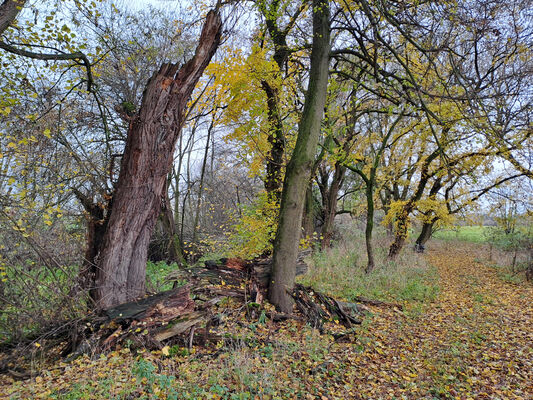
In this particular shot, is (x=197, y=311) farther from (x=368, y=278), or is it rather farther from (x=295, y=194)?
(x=368, y=278)

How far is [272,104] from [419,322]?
6142mm

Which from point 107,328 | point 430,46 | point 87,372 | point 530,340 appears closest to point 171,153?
point 107,328

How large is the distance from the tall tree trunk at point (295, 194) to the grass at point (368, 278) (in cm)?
210

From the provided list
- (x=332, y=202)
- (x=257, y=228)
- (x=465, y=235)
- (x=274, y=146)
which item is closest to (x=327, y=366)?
→ (x=257, y=228)

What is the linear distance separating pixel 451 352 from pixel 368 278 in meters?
3.96

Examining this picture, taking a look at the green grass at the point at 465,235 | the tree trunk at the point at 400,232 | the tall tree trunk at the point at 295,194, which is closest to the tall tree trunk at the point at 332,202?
the tree trunk at the point at 400,232

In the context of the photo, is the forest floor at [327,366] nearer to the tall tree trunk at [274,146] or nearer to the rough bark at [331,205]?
the tall tree trunk at [274,146]

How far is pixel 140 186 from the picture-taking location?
4.83m

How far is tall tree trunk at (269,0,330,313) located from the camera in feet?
19.3

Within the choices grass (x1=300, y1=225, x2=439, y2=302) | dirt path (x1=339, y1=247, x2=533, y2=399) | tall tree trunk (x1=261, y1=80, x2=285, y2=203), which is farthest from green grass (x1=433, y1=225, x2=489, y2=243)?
tall tree trunk (x1=261, y1=80, x2=285, y2=203)

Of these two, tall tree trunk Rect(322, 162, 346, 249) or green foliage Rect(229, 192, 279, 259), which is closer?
green foliage Rect(229, 192, 279, 259)

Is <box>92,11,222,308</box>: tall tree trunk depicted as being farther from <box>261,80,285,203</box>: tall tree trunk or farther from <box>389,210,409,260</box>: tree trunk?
<box>389,210,409,260</box>: tree trunk

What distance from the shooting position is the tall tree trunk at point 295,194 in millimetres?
5879

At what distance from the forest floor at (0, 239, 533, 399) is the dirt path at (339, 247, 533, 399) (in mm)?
15
